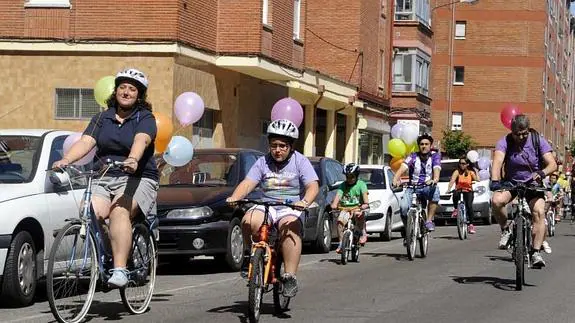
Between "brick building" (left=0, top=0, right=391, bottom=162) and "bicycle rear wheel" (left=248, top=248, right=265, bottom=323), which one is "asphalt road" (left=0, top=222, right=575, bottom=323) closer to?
"bicycle rear wheel" (left=248, top=248, right=265, bottom=323)

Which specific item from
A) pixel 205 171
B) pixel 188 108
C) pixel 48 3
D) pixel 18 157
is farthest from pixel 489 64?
pixel 18 157

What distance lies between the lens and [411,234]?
53.7 ft

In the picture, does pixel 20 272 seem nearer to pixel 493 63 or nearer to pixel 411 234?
pixel 411 234

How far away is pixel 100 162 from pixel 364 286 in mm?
4530

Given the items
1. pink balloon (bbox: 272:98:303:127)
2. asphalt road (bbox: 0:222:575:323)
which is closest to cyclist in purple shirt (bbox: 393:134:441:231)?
asphalt road (bbox: 0:222:575:323)

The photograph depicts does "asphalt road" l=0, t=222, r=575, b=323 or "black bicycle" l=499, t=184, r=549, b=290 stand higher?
"black bicycle" l=499, t=184, r=549, b=290

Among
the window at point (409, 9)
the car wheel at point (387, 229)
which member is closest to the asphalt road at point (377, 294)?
the car wheel at point (387, 229)

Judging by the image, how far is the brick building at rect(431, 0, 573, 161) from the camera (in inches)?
2772

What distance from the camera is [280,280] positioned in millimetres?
9375

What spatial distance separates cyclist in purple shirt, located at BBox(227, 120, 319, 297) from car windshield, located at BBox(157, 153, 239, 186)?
5335mm

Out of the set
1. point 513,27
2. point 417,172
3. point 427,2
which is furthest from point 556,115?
point 417,172

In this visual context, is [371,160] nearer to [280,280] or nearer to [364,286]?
[364,286]

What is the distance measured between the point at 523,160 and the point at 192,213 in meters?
4.10

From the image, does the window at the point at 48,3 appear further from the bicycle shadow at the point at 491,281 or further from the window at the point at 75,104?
the bicycle shadow at the point at 491,281
